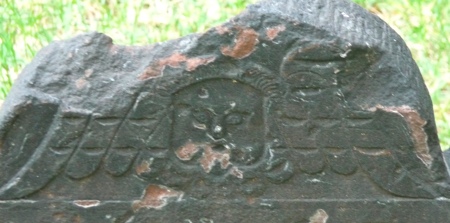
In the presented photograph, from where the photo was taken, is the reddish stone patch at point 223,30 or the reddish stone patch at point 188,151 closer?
the reddish stone patch at point 223,30

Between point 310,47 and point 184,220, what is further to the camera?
point 184,220

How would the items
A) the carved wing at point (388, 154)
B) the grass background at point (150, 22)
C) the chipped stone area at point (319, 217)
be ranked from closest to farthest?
1. the carved wing at point (388, 154)
2. the chipped stone area at point (319, 217)
3. the grass background at point (150, 22)

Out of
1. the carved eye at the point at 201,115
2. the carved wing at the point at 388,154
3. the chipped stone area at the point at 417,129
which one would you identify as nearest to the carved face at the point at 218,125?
the carved eye at the point at 201,115

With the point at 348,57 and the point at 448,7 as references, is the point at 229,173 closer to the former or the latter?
the point at 348,57

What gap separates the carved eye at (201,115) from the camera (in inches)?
98.6

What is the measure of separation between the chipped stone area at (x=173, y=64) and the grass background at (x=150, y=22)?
172 cm

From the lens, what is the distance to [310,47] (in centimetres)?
245

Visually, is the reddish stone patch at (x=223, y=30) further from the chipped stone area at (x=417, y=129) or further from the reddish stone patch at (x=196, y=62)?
the chipped stone area at (x=417, y=129)

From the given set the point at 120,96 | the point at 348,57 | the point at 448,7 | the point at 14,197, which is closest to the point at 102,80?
the point at 120,96

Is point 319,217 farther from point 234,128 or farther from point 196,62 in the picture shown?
point 196,62

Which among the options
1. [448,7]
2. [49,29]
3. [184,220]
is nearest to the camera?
[184,220]

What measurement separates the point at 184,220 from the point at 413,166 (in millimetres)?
680

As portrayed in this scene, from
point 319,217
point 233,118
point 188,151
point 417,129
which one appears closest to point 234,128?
point 233,118

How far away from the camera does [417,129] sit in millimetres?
2521
